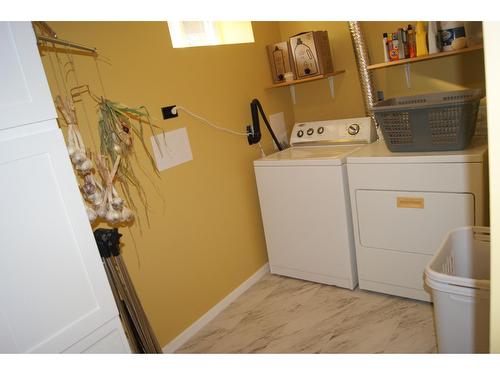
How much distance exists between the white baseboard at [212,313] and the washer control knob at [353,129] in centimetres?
123

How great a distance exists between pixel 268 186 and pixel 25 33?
1817mm

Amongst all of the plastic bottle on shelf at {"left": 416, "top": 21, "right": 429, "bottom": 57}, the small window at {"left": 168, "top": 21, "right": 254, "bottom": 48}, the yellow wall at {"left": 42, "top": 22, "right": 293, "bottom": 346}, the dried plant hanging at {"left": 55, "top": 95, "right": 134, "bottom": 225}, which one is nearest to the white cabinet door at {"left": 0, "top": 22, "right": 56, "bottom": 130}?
the dried plant hanging at {"left": 55, "top": 95, "right": 134, "bottom": 225}

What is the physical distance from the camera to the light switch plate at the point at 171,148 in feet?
6.97

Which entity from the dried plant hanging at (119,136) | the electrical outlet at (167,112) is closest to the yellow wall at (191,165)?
the electrical outlet at (167,112)

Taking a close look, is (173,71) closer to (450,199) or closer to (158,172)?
(158,172)

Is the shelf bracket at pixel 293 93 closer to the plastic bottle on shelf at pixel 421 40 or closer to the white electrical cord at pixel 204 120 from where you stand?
the white electrical cord at pixel 204 120

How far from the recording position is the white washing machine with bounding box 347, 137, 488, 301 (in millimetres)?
1892

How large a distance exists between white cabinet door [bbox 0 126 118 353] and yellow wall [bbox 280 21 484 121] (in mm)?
2263

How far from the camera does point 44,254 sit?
1120 mm

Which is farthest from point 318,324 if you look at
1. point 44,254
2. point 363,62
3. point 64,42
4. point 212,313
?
point 64,42

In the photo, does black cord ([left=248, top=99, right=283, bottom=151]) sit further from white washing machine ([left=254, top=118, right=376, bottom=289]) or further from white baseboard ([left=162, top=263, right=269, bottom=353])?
white baseboard ([left=162, top=263, right=269, bottom=353])

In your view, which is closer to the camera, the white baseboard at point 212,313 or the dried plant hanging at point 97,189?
the dried plant hanging at point 97,189

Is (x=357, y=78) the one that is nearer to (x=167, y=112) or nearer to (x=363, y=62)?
(x=363, y=62)
